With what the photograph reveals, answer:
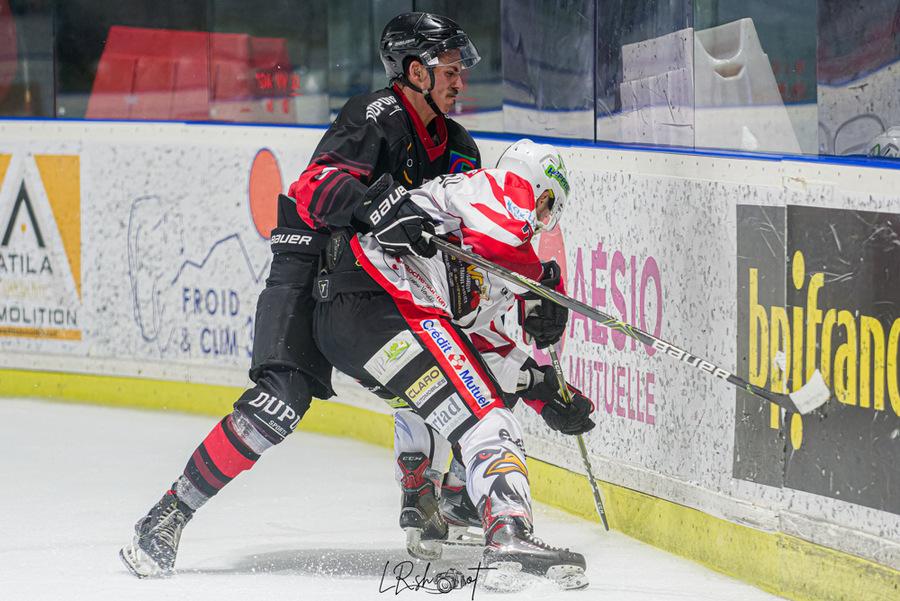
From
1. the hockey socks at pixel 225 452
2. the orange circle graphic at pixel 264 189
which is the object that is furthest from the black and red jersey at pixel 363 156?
the orange circle graphic at pixel 264 189

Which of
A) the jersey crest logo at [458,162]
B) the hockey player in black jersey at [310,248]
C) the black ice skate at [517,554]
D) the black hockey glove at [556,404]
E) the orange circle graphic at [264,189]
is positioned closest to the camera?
the black ice skate at [517,554]

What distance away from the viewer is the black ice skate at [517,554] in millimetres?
3633

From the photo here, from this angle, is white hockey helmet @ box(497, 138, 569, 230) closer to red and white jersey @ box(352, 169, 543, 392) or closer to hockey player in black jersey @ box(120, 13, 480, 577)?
red and white jersey @ box(352, 169, 543, 392)

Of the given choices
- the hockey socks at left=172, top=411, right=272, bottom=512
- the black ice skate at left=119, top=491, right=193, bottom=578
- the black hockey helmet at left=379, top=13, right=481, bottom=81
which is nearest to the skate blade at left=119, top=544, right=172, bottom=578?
the black ice skate at left=119, top=491, right=193, bottom=578

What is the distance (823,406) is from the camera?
3.73 metres

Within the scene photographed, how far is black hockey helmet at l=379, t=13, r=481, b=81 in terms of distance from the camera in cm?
402

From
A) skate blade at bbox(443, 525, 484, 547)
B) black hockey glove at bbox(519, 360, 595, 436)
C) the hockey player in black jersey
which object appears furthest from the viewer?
skate blade at bbox(443, 525, 484, 547)

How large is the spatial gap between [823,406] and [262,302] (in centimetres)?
141

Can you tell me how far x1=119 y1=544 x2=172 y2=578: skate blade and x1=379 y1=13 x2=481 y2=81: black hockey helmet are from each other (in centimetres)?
134

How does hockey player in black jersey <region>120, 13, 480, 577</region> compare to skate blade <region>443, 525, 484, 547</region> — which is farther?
skate blade <region>443, 525, 484, 547</region>

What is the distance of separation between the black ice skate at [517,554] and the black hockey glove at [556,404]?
654mm

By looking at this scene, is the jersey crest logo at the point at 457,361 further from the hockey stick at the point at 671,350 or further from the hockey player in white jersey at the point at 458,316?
the hockey stick at the point at 671,350

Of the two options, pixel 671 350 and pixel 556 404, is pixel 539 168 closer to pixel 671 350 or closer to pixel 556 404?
pixel 671 350

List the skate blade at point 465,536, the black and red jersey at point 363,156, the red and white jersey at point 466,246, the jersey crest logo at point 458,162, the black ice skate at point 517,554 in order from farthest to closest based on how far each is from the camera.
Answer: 1. the skate blade at point 465,536
2. the jersey crest logo at point 458,162
3. the black and red jersey at point 363,156
4. the red and white jersey at point 466,246
5. the black ice skate at point 517,554
